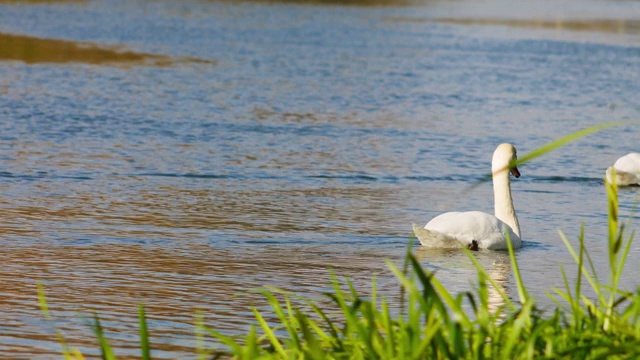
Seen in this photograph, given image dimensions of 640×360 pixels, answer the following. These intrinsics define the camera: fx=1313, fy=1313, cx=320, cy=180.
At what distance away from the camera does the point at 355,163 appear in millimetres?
13805

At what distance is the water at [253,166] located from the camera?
7.61 metres

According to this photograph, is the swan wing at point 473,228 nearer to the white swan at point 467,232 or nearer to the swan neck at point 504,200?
the white swan at point 467,232

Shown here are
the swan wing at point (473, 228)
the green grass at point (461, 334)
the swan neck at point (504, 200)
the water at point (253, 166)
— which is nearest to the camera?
the green grass at point (461, 334)

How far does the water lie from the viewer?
300 inches

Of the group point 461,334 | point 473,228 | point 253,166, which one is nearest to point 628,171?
point 253,166

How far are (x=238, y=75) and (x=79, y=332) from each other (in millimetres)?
17966

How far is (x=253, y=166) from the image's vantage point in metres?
13.1

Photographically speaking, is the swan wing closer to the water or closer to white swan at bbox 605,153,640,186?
the water

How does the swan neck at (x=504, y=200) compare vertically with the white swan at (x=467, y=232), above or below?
above

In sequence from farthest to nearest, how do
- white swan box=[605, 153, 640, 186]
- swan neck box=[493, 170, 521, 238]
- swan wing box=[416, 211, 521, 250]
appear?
1. white swan box=[605, 153, 640, 186]
2. swan neck box=[493, 170, 521, 238]
3. swan wing box=[416, 211, 521, 250]

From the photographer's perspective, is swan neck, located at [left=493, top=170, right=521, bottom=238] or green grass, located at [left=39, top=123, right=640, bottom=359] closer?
green grass, located at [left=39, top=123, right=640, bottom=359]

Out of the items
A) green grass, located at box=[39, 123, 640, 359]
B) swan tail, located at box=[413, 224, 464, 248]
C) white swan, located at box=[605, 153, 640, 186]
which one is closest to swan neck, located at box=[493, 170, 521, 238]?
swan tail, located at box=[413, 224, 464, 248]

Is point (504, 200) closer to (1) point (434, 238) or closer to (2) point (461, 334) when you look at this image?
(1) point (434, 238)

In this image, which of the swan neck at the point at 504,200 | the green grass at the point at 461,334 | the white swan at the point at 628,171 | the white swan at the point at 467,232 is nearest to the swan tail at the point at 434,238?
the white swan at the point at 467,232
